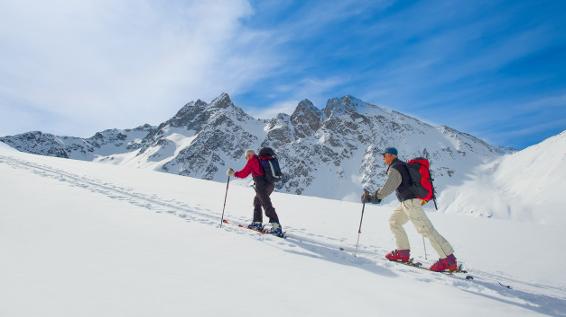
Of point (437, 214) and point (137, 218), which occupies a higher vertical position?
point (437, 214)

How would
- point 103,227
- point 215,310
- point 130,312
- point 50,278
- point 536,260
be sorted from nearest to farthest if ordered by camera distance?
point 130,312, point 215,310, point 50,278, point 103,227, point 536,260

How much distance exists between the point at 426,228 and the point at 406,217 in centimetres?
77

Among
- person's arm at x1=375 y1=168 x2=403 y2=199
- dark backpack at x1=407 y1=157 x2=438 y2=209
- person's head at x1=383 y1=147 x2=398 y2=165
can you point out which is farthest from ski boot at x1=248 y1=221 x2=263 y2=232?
dark backpack at x1=407 y1=157 x2=438 y2=209

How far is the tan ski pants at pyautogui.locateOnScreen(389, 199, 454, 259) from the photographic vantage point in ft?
23.9

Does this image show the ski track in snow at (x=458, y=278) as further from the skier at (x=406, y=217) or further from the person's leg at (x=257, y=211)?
the person's leg at (x=257, y=211)

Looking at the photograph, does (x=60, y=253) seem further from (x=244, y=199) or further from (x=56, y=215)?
(x=244, y=199)

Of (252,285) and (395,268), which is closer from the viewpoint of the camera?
(252,285)

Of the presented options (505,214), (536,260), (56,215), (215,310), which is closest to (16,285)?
(215,310)

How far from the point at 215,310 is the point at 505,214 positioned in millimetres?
232855

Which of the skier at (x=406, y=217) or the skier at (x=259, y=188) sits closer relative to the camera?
the skier at (x=406, y=217)

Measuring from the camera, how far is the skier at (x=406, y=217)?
7160 mm

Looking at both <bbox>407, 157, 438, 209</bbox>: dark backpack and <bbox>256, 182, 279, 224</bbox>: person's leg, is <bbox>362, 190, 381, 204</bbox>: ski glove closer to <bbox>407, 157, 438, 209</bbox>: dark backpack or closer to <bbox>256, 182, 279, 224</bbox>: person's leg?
<bbox>407, 157, 438, 209</bbox>: dark backpack

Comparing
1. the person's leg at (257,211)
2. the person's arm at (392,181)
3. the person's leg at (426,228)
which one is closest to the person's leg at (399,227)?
the person's leg at (426,228)

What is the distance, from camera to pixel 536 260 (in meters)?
9.16
